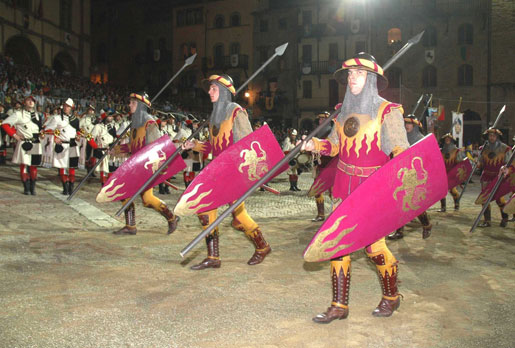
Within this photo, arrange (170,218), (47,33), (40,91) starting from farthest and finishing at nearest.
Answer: (47,33) → (40,91) → (170,218)

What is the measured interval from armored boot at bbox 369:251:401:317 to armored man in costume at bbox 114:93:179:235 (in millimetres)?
3748

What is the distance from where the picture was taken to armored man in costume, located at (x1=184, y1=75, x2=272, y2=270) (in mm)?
5098

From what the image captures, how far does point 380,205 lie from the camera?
11.2ft

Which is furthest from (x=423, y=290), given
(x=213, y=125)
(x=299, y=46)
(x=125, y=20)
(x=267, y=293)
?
(x=125, y=20)

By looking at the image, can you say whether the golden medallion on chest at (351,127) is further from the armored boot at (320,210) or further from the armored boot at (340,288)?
the armored boot at (320,210)

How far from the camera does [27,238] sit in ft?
21.2

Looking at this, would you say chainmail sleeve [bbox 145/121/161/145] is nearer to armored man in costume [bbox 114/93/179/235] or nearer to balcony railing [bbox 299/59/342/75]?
armored man in costume [bbox 114/93/179/235]

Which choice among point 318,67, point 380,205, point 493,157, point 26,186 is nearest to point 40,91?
point 26,186

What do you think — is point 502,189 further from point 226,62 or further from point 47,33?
point 226,62

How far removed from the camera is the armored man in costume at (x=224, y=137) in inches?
201

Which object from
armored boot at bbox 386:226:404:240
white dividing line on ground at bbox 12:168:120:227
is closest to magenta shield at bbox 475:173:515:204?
armored boot at bbox 386:226:404:240

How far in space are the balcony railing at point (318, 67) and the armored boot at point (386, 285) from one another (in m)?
36.4

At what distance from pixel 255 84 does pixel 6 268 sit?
38.0 meters

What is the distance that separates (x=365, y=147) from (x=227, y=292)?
5.84ft
